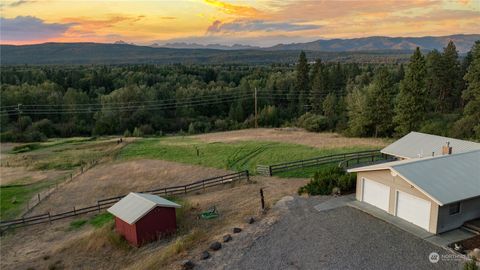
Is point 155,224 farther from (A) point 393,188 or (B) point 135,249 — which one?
(A) point 393,188

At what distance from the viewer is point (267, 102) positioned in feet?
252

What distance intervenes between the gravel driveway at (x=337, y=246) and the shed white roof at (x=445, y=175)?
2.21 metres

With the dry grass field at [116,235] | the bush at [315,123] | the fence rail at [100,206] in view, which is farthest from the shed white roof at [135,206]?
the bush at [315,123]

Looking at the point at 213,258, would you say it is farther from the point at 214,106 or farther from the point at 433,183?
the point at 214,106

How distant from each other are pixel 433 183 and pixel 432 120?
3033 cm

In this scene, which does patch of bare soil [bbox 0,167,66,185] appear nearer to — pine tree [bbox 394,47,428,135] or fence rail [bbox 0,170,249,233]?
fence rail [bbox 0,170,249,233]

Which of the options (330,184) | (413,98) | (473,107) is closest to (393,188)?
(330,184)

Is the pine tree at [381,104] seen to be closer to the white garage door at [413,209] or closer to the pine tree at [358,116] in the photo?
the pine tree at [358,116]

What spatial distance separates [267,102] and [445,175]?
195 ft

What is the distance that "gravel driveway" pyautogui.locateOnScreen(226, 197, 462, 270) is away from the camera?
14523 mm

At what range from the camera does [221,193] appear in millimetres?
26531

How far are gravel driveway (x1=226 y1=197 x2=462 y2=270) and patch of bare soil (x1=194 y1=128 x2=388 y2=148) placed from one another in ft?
80.5

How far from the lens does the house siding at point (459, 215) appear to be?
651 inches

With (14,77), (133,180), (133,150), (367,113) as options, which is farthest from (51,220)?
(14,77)
